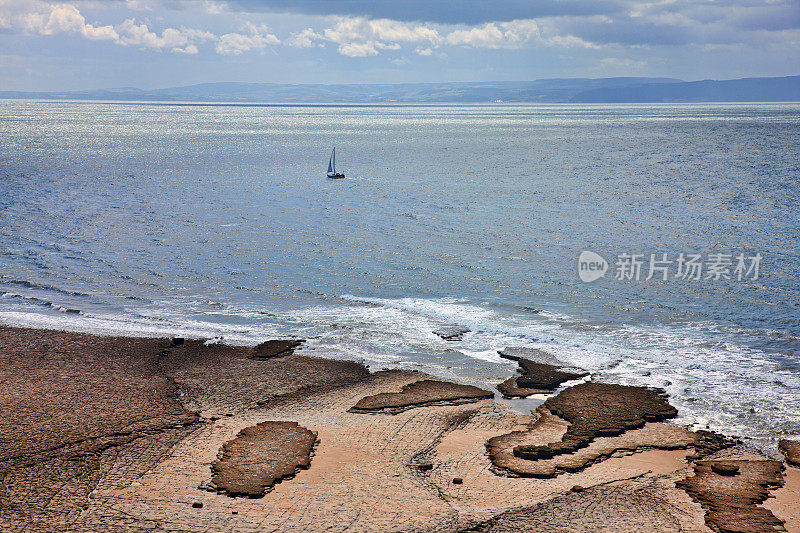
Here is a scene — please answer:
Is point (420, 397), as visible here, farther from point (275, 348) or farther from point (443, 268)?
point (443, 268)

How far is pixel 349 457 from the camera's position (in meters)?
18.0

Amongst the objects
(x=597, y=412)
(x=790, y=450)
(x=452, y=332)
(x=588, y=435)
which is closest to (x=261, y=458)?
(x=588, y=435)

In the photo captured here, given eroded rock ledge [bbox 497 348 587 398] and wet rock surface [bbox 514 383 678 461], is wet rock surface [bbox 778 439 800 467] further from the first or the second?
eroded rock ledge [bbox 497 348 587 398]

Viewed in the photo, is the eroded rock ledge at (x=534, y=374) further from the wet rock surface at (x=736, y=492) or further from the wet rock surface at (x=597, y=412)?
the wet rock surface at (x=736, y=492)

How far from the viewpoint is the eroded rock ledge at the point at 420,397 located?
2123 centimetres

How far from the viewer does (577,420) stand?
20.0m

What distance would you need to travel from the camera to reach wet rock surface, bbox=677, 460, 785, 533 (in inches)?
581

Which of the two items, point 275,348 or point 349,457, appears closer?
point 349,457

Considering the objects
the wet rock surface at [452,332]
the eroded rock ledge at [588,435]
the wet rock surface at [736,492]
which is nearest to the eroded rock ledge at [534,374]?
the eroded rock ledge at [588,435]

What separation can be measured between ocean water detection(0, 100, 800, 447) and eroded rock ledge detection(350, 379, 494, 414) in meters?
1.46

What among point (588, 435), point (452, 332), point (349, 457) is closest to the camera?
point (349, 457)

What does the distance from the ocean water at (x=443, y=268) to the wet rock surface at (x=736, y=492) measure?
2764 mm

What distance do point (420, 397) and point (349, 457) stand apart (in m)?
4.50

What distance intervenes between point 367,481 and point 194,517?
13.2 feet
